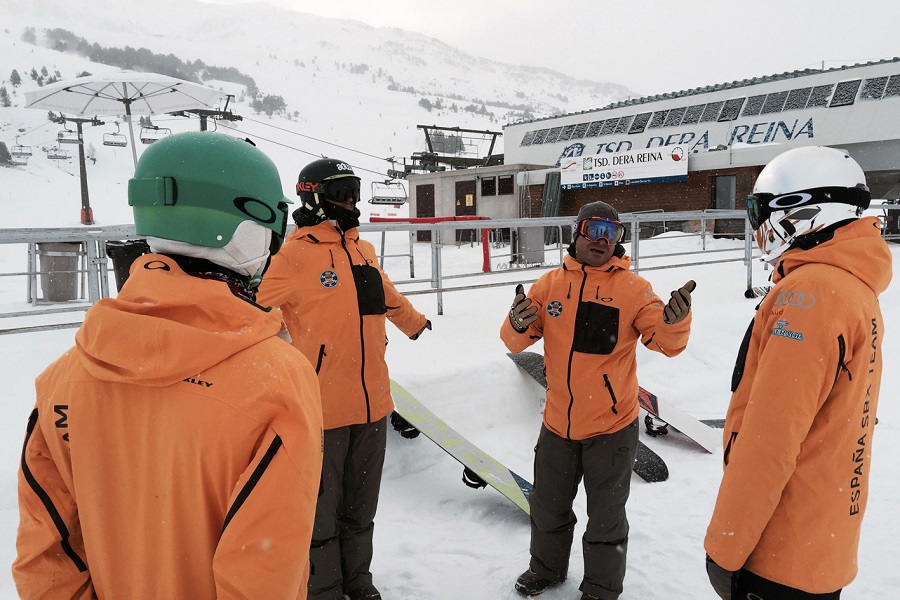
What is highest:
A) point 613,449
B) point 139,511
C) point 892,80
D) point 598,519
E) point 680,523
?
point 892,80

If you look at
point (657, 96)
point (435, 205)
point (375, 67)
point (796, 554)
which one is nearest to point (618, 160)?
point (657, 96)

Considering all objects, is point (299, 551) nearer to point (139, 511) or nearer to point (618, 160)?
point (139, 511)

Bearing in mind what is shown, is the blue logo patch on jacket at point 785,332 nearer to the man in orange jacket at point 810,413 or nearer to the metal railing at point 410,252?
the man in orange jacket at point 810,413

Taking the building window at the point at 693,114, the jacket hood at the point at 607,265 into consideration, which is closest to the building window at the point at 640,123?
the building window at the point at 693,114

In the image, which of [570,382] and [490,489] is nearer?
[570,382]

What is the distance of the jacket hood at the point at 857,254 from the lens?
5.35ft

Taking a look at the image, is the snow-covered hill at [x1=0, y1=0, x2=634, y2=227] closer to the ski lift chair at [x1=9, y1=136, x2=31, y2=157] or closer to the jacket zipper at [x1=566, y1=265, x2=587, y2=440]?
the ski lift chair at [x1=9, y1=136, x2=31, y2=157]

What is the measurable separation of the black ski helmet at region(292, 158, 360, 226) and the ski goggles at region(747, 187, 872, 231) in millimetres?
1808

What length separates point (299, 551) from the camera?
1.10 meters

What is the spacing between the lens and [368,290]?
9.16 ft

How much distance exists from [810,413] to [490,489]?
8.97 feet

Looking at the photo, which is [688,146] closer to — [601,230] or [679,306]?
[601,230]

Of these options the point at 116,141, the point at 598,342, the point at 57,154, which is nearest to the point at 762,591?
the point at 598,342

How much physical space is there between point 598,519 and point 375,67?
518 ft
